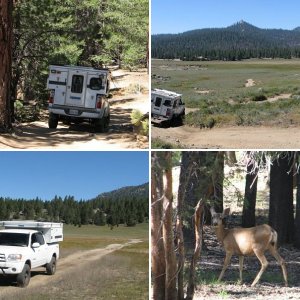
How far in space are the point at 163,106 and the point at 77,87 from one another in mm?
2607

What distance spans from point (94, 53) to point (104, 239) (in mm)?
19147

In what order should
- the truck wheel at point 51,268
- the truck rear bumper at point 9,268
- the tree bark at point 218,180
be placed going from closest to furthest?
the tree bark at point 218,180 → the truck rear bumper at point 9,268 → the truck wheel at point 51,268

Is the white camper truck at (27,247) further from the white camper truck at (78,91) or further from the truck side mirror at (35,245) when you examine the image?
the white camper truck at (78,91)

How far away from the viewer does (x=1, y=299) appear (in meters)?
9.93

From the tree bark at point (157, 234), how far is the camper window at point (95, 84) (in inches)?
265

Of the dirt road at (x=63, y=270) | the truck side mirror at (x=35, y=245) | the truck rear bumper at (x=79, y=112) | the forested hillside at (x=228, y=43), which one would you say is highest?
the forested hillside at (x=228, y=43)

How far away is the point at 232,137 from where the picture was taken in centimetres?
1558

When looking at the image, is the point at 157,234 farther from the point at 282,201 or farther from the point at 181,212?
the point at 282,201

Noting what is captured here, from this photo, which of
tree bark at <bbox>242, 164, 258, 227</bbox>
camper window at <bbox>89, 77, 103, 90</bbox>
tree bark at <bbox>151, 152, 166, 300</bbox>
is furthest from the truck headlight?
camper window at <bbox>89, 77, 103, 90</bbox>

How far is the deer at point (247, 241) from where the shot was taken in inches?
375

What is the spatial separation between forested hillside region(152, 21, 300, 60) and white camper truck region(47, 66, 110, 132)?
1639 mm

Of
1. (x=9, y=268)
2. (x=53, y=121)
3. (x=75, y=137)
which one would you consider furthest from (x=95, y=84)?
(x=9, y=268)

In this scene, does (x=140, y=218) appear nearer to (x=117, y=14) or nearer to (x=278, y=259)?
(x=278, y=259)

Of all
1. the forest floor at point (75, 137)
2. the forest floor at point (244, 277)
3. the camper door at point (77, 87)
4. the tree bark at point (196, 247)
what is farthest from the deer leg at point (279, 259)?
the camper door at point (77, 87)
